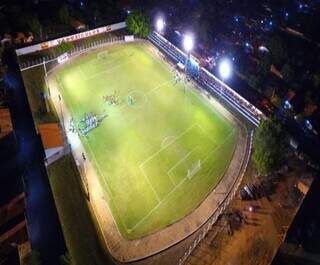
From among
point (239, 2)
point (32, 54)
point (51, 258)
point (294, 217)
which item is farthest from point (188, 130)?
point (239, 2)

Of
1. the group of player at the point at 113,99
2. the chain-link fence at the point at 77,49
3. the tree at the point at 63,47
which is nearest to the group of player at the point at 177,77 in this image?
the group of player at the point at 113,99

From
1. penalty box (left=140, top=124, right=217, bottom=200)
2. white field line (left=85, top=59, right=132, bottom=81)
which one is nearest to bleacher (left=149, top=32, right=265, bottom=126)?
penalty box (left=140, top=124, right=217, bottom=200)

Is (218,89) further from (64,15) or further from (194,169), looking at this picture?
(64,15)

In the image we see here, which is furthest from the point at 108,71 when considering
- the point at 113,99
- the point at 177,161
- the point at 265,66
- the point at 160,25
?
the point at 265,66

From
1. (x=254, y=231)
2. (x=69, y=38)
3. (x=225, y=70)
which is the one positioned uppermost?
Result: (x=69, y=38)

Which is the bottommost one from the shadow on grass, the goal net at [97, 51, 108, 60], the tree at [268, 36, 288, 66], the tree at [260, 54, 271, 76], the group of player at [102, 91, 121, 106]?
the shadow on grass

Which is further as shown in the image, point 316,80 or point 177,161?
point 316,80

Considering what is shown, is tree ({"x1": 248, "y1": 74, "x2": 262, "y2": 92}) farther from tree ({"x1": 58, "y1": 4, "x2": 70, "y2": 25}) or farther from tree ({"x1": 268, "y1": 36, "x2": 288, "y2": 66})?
tree ({"x1": 58, "y1": 4, "x2": 70, "y2": 25})
